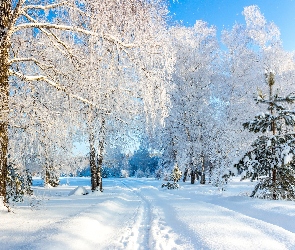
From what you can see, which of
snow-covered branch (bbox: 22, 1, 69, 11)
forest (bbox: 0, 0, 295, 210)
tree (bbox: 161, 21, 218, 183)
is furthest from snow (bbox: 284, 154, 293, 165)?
tree (bbox: 161, 21, 218, 183)

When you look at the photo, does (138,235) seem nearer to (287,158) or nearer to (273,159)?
(287,158)

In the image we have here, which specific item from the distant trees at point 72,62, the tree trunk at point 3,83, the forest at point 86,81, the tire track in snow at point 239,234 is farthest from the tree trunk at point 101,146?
the tire track in snow at point 239,234

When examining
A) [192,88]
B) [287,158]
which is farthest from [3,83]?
[192,88]

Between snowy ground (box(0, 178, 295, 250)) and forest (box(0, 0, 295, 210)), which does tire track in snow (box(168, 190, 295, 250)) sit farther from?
forest (box(0, 0, 295, 210))

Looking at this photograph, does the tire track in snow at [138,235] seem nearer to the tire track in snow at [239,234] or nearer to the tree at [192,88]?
the tire track in snow at [239,234]

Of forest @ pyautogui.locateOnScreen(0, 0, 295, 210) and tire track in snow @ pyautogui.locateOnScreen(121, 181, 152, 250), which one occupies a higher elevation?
forest @ pyautogui.locateOnScreen(0, 0, 295, 210)

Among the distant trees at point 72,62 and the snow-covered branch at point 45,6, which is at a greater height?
the snow-covered branch at point 45,6

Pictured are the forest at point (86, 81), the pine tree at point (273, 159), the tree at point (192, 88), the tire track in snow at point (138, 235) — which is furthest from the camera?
the tree at point (192, 88)

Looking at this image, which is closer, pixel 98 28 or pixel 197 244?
pixel 197 244

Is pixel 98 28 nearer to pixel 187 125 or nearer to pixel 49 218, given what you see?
pixel 49 218

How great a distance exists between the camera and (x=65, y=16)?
6.20m

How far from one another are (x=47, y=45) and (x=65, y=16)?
154cm

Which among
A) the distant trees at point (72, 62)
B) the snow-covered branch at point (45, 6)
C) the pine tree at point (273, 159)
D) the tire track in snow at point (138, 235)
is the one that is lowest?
the tire track in snow at point (138, 235)

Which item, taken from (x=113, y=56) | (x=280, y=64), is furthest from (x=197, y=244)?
(x=280, y=64)
